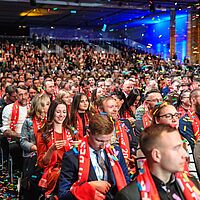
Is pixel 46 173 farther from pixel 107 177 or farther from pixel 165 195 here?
pixel 165 195

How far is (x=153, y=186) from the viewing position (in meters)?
1.82

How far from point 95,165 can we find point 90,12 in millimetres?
18896

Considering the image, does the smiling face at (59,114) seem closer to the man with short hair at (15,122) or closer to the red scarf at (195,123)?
the red scarf at (195,123)

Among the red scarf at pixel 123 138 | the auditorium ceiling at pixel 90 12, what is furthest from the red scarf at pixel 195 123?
the auditorium ceiling at pixel 90 12

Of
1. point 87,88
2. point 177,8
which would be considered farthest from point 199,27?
point 87,88

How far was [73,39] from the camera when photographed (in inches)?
1033

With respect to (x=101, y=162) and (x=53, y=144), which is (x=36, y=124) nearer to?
(x=53, y=144)

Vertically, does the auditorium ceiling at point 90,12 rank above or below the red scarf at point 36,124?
above

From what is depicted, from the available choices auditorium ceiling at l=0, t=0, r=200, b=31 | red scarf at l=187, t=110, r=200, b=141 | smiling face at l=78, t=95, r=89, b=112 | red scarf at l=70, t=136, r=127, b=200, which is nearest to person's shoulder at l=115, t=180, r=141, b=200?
red scarf at l=70, t=136, r=127, b=200

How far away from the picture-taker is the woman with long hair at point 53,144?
307 centimetres

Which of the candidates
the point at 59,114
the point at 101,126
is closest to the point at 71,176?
the point at 101,126

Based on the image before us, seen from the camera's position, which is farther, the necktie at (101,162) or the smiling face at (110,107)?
the smiling face at (110,107)

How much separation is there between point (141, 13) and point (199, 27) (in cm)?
388

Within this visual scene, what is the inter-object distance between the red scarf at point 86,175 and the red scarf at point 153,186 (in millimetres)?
554
